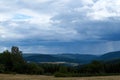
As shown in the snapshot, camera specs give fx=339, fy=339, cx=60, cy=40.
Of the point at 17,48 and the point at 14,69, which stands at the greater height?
the point at 17,48

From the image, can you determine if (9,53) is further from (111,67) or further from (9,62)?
(111,67)

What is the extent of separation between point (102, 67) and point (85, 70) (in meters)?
5.97

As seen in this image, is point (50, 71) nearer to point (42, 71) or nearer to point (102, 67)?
point (42, 71)

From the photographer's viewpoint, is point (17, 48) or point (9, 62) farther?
point (17, 48)

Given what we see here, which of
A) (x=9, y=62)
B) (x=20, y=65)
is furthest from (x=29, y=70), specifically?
(x=9, y=62)

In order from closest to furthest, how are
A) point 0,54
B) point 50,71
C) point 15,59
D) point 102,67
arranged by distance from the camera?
point 102,67
point 50,71
point 15,59
point 0,54

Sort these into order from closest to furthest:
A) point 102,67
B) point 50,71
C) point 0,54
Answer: point 102,67
point 50,71
point 0,54

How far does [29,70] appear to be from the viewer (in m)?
122

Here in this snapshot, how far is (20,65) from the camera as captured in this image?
123m

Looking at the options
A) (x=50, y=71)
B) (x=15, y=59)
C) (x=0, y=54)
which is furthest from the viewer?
(x=0, y=54)

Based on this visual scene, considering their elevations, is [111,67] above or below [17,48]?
below

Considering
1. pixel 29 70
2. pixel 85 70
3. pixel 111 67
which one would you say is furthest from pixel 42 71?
pixel 111 67

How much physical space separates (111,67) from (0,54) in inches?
1967

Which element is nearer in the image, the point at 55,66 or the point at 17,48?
the point at 55,66
